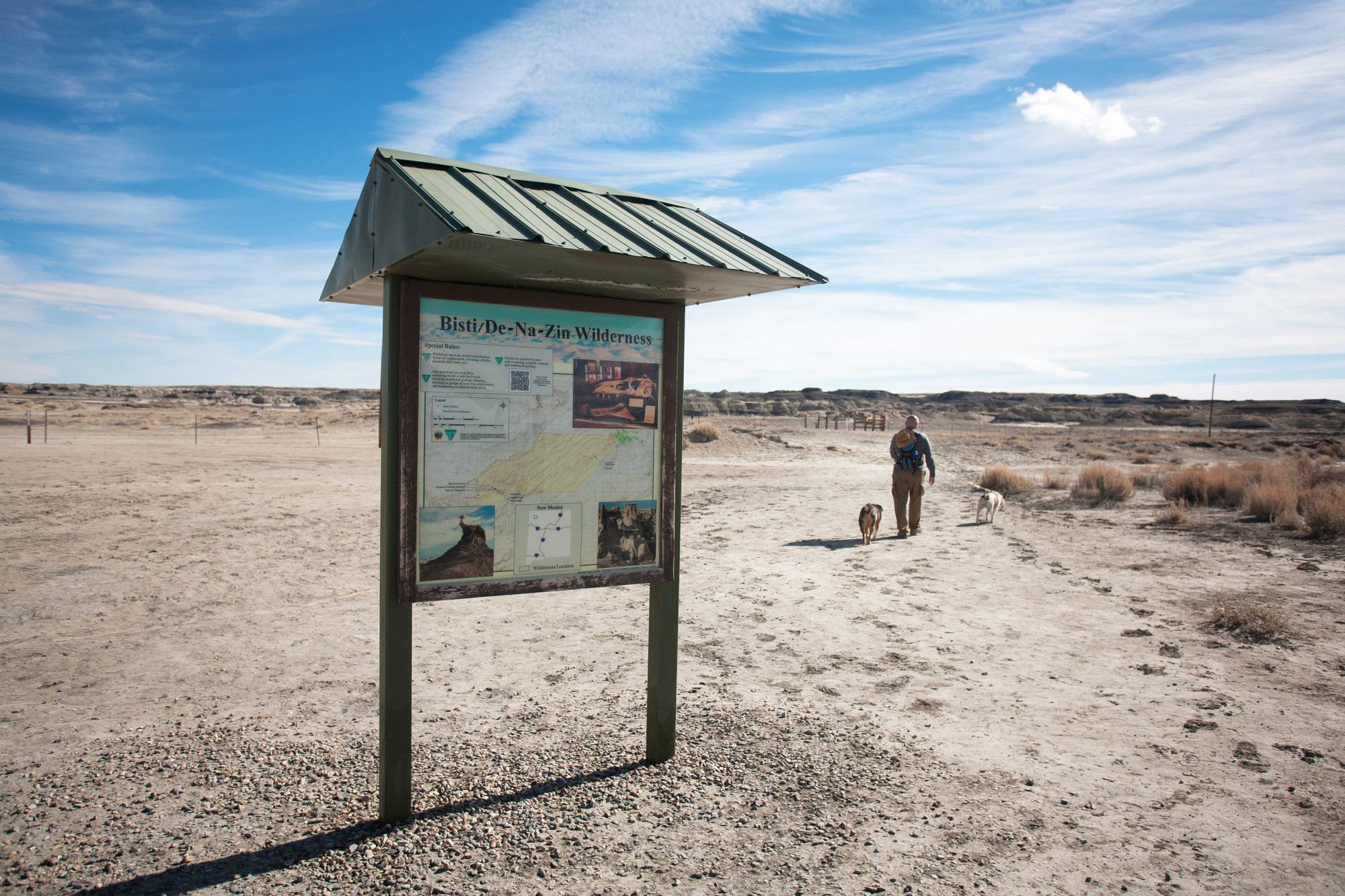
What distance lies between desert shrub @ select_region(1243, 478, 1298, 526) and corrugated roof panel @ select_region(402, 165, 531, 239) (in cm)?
1313

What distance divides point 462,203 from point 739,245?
141 centimetres

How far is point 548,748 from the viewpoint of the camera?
172 inches

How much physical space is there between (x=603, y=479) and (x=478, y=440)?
0.68 m

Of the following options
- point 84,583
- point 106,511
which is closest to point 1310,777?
point 84,583

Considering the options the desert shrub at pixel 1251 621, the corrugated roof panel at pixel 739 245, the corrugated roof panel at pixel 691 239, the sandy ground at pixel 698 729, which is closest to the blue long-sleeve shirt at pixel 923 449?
the sandy ground at pixel 698 729

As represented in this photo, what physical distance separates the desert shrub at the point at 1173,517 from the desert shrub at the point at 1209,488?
1795 mm

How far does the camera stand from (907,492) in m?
11.7

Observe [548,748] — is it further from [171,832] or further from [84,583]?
[84,583]

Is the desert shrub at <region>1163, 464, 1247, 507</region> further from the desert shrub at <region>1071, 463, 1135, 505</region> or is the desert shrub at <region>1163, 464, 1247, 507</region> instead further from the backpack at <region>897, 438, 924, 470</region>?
the backpack at <region>897, 438, 924, 470</region>

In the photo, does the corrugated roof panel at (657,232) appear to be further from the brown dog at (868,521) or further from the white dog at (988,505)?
the white dog at (988,505)

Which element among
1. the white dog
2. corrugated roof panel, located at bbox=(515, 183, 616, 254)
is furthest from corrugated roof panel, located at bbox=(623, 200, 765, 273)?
the white dog

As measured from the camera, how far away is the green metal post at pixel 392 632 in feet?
11.3

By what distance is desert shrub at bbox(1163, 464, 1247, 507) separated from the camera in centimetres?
1430

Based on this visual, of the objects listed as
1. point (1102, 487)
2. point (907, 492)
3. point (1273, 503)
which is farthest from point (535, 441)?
point (1102, 487)
